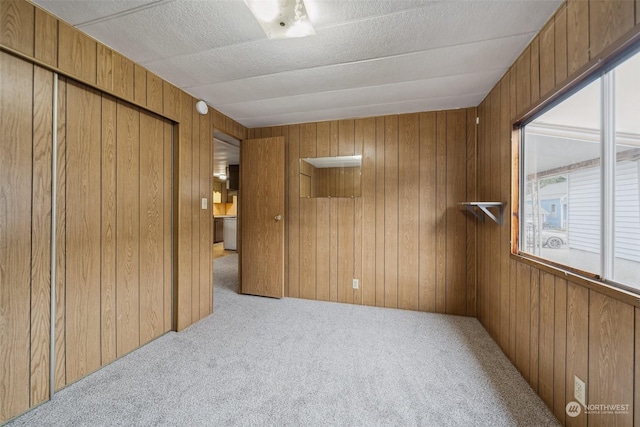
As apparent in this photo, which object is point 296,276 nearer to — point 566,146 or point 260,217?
point 260,217

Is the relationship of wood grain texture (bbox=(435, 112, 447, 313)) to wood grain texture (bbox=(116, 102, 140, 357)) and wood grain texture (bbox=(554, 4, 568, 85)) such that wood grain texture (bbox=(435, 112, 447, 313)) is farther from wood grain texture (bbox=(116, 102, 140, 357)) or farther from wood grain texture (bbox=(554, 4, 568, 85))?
wood grain texture (bbox=(116, 102, 140, 357))

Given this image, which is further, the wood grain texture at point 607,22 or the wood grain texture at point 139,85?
the wood grain texture at point 139,85

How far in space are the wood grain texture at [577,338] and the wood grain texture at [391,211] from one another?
1.63 m

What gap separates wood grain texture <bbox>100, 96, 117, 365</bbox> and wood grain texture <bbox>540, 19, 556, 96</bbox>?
283 centimetres

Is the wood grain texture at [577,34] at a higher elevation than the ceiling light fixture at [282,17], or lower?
lower

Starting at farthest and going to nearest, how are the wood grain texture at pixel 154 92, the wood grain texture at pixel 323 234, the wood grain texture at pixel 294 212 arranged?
the wood grain texture at pixel 294 212 < the wood grain texture at pixel 323 234 < the wood grain texture at pixel 154 92

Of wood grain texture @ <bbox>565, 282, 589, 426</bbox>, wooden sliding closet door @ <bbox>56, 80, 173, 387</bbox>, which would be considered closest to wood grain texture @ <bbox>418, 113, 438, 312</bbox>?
wood grain texture @ <bbox>565, 282, 589, 426</bbox>

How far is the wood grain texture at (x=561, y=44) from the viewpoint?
1.24 meters

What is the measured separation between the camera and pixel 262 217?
316cm

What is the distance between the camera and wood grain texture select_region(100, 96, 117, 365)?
1.73 meters

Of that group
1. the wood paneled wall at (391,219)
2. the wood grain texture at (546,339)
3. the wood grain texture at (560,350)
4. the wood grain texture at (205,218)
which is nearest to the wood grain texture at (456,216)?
the wood paneled wall at (391,219)

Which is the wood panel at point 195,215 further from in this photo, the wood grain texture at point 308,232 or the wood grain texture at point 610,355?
the wood grain texture at point 610,355

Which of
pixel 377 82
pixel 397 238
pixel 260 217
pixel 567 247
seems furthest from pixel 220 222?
pixel 567 247

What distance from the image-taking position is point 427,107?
2.60 meters
